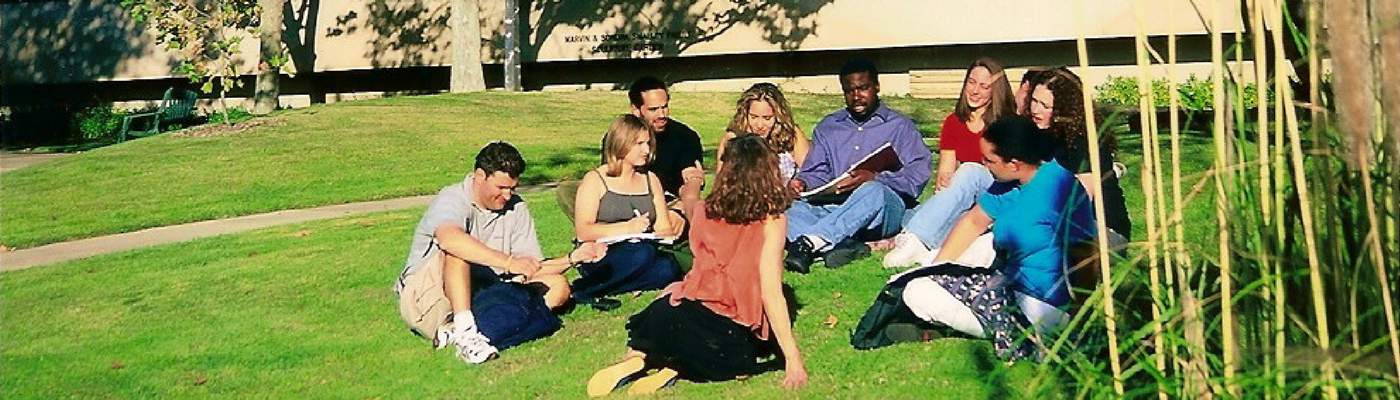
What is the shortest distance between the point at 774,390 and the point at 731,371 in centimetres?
24

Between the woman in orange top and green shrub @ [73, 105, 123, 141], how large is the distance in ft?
81.6

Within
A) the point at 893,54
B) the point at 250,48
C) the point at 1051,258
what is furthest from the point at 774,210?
the point at 250,48

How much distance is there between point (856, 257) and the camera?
9.38 m

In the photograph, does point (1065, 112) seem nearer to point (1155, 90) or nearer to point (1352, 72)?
point (1352, 72)

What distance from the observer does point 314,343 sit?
8.31 meters

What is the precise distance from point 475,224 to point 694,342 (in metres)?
1.68

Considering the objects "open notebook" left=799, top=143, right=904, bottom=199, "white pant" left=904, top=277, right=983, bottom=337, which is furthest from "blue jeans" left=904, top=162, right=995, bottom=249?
"white pant" left=904, top=277, right=983, bottom=337

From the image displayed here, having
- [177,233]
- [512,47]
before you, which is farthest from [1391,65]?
[512,47]

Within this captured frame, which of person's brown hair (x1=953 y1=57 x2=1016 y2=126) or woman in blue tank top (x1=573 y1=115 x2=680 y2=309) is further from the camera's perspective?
person's brown hair (x1=953 y1=57 x2=1016 y2=126)

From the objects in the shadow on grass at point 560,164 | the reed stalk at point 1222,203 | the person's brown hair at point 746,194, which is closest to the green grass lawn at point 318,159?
the shadow on grass at point 560,164

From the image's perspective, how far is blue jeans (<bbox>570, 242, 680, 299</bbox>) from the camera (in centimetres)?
870

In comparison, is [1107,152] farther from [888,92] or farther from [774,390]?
[888,92]

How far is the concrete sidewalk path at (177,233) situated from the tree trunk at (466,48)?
10.6 meters

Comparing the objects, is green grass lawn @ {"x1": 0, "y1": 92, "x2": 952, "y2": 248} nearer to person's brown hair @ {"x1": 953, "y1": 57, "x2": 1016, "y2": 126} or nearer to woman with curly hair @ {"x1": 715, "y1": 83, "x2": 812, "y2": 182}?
woman with curly hair @ {"x1": 715, "y1": 83, "x2": 812, "y2": 182}
